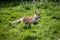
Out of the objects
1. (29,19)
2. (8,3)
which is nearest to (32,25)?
(29,19)

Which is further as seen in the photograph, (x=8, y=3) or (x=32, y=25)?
(x=8, y=3)

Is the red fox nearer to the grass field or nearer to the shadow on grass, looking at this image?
the grass field

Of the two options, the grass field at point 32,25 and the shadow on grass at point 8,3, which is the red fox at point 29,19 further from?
the shadow on grass at point 8,3

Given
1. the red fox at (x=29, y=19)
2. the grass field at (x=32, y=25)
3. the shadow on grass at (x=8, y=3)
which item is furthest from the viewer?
the shadow on grass at (x=8, y=3)

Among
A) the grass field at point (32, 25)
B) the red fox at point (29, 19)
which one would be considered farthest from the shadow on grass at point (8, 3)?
the red fox at point (29, 19)

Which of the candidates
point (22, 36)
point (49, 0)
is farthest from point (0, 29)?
point (49, 0)

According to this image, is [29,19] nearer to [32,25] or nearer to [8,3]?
[32,25]

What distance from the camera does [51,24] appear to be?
3588 mm

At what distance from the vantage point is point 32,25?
3537mm

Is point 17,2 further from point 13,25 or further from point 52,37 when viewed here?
point 52,37

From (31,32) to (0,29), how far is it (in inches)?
22.8

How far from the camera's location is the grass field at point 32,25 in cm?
321

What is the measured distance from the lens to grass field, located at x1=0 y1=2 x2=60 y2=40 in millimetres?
3207

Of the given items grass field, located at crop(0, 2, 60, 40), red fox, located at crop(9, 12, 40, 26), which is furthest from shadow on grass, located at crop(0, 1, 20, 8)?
red fox, located at crop(9, 12, 40, 26)
